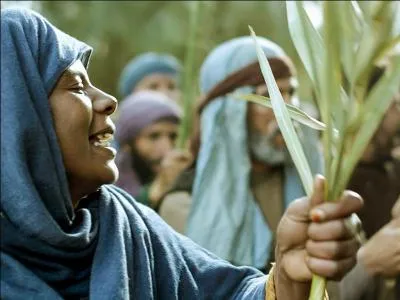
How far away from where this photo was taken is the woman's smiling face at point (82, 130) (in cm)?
251

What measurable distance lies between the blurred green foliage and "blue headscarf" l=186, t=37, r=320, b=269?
6.06m

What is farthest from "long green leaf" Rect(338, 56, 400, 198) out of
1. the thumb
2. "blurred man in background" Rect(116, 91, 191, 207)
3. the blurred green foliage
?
the blurred green foliage

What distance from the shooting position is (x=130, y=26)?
1427 centimetres

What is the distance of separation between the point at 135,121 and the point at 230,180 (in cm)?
249

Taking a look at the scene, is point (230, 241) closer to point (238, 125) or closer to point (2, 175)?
point (238, 125)

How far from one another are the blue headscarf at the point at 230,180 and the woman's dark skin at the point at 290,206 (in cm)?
201

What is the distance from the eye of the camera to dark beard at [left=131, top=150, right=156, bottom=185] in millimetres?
7023

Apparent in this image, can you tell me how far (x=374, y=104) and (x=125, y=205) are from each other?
78 cm

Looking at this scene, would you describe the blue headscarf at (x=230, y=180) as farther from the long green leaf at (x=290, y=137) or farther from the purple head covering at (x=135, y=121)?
the long green leaf at (x=290, y=137)

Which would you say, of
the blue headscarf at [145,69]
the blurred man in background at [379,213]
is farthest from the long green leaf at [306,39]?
the blue headscarf at [145,69]

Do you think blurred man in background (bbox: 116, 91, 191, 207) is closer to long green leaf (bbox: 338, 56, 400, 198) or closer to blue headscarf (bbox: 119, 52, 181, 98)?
blue headscarf (bbox: 119, 52, 181, 98)

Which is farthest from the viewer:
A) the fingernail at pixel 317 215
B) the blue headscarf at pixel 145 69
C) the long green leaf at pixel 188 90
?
the blue headscarf at pixel 145 69

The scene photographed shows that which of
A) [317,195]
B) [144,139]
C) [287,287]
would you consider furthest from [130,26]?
[317,195]

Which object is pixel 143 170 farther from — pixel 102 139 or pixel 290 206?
pixel 290 206
